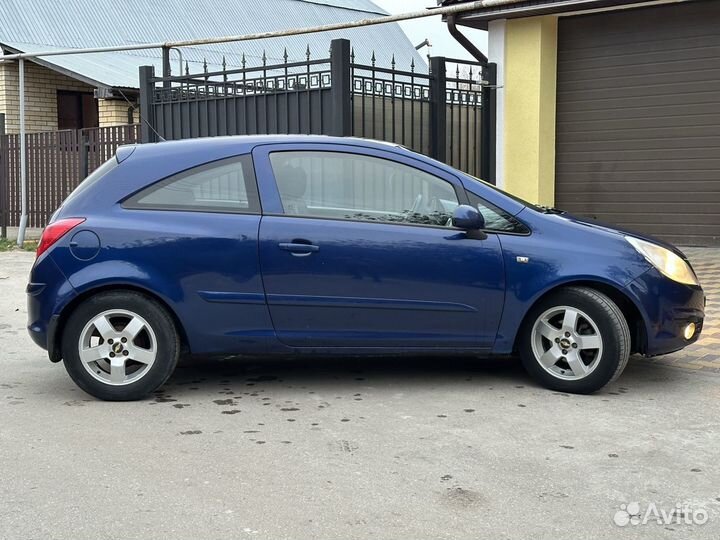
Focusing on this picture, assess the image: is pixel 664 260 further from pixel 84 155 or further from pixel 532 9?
pixel 84 155

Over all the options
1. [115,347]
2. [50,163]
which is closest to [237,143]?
[115,347]

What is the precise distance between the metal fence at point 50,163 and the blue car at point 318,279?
8.74 m

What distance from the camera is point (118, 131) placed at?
45.9 ft

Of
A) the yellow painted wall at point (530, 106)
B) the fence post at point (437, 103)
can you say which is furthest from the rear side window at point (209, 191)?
the yellow painted wall at point (530, 106)

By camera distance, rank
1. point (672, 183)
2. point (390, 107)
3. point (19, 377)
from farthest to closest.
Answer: point (672, 183) < point (390, 107) < point (19, 377)

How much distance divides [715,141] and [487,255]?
7.18 m

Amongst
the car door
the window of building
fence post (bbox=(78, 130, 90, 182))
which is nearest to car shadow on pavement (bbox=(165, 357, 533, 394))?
the car door

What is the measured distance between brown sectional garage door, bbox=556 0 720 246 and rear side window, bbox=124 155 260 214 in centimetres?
784

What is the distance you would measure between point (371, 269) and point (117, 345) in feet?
5.19

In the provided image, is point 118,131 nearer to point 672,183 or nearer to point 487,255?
point 672,183

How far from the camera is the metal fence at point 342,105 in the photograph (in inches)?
406

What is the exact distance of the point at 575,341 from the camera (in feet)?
17.3

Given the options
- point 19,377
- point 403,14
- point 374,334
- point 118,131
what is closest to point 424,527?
point 374,334

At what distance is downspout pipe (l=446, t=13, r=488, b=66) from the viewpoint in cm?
1208
